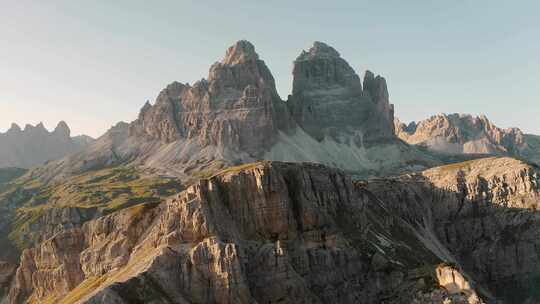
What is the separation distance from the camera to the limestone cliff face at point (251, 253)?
4749 inches

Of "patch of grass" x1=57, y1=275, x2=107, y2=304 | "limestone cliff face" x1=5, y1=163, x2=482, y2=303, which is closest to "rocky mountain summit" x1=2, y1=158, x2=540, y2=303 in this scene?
"limestone cliff face" x1=5, y1=163, x2=482, y2=303

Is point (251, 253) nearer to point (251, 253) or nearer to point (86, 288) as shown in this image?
point (251, 253)

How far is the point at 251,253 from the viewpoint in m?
135

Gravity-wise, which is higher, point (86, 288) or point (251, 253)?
point (251, 253)

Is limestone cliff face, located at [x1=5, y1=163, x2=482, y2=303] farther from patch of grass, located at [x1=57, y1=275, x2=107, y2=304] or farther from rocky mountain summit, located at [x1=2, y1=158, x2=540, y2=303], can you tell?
patch of grass, located at [x1=57, y1=275, x2=107, y2=304]

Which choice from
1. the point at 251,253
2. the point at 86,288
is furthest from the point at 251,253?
the point at 86,288

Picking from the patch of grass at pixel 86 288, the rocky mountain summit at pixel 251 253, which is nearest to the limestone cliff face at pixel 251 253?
the rocky mountain summit at pixel 251 253

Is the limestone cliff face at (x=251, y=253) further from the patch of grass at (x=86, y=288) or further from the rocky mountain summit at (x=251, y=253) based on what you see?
the patch of grass at (x=86, y=288)

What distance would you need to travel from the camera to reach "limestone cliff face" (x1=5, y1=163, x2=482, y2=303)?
396 ft

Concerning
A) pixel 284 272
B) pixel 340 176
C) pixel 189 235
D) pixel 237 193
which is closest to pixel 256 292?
pixel 284 272

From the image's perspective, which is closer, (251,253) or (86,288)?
(86,288)

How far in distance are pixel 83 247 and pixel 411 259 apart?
102498 mm

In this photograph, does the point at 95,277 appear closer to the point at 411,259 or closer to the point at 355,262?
the point at 355,262

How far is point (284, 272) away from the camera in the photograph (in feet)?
423
